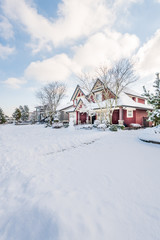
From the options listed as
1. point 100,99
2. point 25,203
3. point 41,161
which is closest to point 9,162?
point 41,161

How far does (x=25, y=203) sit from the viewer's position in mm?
2059

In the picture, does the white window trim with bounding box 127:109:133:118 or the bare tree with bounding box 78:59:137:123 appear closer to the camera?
the bare tree with bounding box 78:59:137:123

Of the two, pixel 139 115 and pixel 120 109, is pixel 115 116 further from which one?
pixel 139 115

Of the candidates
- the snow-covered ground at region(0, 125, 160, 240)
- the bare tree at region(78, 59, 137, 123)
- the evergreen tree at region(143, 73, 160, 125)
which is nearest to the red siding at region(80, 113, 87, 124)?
the bare tree at region(78, 59, 137, 123)

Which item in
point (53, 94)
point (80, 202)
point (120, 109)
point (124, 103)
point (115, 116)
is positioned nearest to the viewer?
point (80, 202)

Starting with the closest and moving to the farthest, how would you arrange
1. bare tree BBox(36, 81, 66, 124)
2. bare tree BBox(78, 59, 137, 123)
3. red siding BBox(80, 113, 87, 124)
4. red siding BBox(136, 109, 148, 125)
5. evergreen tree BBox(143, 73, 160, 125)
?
1. evergreen tree BBox(143, 73, 160, 125)
2. bare tree BBox(78, 59, 137, 123)
3. red siding BBox(136, 109, 148, 125)
4. red siding BBox(80, 113, 87, 124)
5. bare tree BBox(36, 81, 66, 124)

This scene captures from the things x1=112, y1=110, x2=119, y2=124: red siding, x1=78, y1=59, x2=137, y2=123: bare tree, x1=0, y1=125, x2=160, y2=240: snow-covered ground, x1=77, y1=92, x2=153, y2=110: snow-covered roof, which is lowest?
x1=0, y1=125, x2=160, y2=240: snow-covered ground

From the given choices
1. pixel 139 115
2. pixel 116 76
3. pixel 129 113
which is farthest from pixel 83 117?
pixel 139 115

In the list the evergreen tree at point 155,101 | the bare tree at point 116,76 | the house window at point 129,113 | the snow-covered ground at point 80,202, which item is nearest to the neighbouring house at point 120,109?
the house window at point 129,113

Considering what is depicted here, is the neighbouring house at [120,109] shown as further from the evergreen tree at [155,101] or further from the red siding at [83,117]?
the evergreen tree at [155,101]

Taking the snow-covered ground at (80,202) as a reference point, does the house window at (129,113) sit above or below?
→ above

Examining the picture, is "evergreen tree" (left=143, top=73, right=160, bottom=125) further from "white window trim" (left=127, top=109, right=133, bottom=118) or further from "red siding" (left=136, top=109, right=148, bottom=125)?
"red siding" (left=136, top=109, right=148, bottom=125)

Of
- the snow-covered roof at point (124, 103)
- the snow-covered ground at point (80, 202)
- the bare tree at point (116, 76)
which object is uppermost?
the bare tree at point (116, 76)

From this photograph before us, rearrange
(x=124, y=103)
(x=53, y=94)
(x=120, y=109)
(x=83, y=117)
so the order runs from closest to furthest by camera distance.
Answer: (x=124, y=103) → (x=120, y=109) → (x=83, y=117) → (x=53, y=94)
